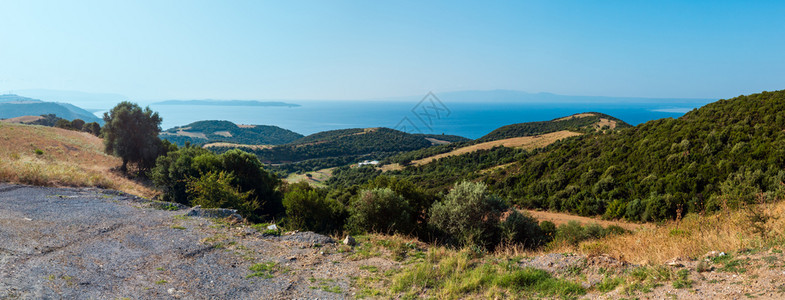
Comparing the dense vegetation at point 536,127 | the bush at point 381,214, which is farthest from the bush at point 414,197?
the dense vegetation at point 536,127

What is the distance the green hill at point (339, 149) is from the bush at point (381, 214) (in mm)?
59549

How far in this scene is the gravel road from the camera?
5.13 meters

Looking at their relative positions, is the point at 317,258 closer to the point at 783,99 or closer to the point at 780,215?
the point at 780,215

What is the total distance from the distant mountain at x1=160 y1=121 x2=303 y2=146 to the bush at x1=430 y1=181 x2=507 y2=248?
4869 inches

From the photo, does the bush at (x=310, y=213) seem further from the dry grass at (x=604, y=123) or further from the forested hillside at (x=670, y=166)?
the dry grass at (x=604, y=123)

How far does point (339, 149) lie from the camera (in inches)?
3428

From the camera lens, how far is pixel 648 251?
571 cm

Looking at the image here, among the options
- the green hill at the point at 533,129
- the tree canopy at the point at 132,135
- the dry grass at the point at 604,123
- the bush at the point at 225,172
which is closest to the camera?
the bush at the point at 225,172

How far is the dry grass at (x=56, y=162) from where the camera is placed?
11.7 m

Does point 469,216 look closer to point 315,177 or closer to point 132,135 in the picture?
point 132,135

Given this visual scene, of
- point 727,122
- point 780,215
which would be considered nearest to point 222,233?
point 780,215

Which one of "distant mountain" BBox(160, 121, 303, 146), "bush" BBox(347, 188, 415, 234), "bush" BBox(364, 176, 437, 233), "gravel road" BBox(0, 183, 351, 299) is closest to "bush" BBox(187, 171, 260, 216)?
"gravel road" BBox(0, 183, 351, 299)

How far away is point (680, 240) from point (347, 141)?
302ft

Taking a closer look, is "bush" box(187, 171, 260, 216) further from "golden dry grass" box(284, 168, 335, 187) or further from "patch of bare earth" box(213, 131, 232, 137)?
"patch of bare earth" box(213, 131, 232, 137)
